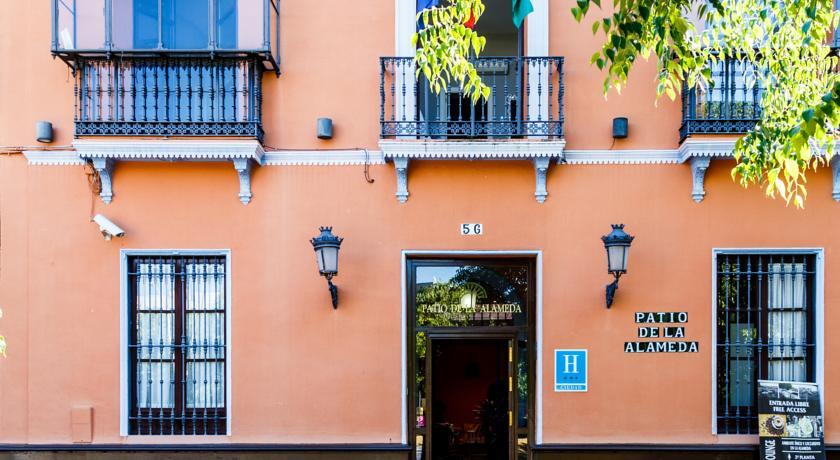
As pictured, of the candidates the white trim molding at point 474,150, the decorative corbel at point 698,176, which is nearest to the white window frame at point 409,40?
the white trim molding at point 474,150

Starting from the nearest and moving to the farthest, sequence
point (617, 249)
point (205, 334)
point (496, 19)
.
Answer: point (617, 249) < point (205, 334) < point (496, 19)

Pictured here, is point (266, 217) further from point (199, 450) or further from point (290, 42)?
point (199, 450)

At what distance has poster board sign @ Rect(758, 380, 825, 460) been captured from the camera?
6695mm

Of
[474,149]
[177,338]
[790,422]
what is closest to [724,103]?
[474,149]

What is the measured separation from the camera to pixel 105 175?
22.4 feet

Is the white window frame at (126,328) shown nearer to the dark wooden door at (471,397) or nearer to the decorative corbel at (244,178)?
the decorative corbel at (244,178)

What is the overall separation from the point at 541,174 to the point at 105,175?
15.4ft

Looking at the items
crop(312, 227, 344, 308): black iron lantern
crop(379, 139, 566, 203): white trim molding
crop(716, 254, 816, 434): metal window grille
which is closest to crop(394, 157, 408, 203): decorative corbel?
crop(379, 139, 566, 203): white trim molding

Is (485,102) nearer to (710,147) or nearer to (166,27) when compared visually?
(710,147)

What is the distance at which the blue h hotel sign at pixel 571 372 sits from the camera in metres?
6.92

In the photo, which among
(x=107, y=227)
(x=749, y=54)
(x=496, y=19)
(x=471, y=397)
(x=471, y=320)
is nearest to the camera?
(x=749, y=54)

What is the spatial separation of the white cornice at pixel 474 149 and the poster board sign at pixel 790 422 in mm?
3468

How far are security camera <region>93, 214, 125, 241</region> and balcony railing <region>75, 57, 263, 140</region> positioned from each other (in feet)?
3.49

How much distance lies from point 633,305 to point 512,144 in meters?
2.21
